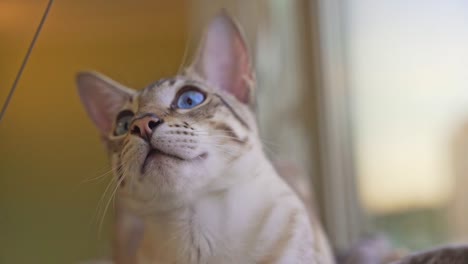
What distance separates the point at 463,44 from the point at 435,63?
104 millimetres

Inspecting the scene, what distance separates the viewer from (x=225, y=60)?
63cm

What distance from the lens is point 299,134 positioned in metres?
1.24

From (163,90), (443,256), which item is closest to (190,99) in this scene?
(163,90)

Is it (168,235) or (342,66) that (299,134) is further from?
(168,235)

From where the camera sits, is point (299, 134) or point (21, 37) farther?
point (299, 134)

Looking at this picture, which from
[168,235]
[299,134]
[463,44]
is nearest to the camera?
[168,235]

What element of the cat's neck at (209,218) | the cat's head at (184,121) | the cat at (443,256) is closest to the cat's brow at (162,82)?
the cat's head at (184,121)

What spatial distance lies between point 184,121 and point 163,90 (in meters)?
0.05

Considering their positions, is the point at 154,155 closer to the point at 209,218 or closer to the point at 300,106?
the point at 209,218

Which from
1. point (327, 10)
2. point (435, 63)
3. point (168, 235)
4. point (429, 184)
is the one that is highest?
point (327, 10)

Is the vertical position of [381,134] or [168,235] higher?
[381,134]

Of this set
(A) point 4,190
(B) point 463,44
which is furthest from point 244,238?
(B) point 463,44

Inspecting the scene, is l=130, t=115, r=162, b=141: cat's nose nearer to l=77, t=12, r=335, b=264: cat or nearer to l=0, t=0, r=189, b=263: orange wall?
l=77, t=12, r=335, b=264: cat

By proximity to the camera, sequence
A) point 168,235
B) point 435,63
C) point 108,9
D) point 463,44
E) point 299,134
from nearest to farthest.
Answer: point 168,235 < point 108,9 < point 463,44 < point 435,63 < point 299,134
